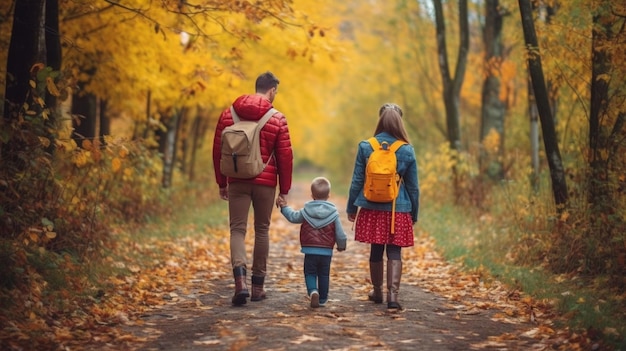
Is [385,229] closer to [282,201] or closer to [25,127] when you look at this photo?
[282,201]

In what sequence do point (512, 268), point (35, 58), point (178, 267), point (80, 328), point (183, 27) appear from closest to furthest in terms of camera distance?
point (80, 328), point (35, 58), point (512, 268), point (178, 267), point (183, 27)

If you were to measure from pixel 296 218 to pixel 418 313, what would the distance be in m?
1.47

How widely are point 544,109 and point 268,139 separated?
4.07m

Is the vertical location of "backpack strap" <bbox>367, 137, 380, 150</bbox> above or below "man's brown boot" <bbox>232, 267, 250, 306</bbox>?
above

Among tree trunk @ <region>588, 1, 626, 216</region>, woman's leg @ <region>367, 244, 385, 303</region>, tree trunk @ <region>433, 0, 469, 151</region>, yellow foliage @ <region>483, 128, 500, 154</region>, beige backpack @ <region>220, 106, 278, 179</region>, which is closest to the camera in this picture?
beige backpack @ <region>220, 106, 278, 179</region>

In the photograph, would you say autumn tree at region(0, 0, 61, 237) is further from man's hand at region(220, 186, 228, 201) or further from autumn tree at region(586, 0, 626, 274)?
autumn tree at region(586, 0, 626, 274)

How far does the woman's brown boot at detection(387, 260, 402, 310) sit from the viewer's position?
283 inches

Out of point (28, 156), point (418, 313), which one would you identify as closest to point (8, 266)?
point (28, 156)

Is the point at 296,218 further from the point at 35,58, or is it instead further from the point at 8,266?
the point at 35,58

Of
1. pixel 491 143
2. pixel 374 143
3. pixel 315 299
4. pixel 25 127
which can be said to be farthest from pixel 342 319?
pixel 491 143

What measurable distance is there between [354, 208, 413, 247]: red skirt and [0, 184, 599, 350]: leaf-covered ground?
66cm

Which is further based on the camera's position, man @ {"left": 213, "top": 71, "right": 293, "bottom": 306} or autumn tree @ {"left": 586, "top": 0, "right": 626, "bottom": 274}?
autumn tree @ {"left": 586, "top": 0, "right": 626, "bottom": 274}

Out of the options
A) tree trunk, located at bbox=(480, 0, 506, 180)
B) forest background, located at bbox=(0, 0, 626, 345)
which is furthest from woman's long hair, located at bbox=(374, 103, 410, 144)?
tree trunk, located at bbox=(480, 0, 506, 180)

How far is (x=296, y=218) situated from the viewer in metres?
7.17
